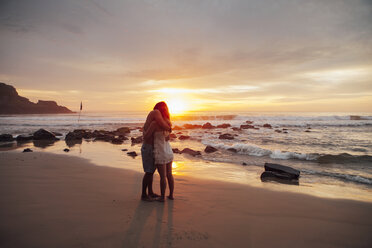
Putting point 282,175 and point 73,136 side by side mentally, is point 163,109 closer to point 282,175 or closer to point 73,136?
point 282,175

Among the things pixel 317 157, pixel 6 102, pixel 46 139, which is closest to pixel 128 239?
pixel 317 157

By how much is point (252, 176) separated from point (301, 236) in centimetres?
373

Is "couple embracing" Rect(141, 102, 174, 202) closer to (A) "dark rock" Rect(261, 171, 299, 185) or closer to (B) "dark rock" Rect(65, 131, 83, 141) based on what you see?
(A) "dark rock" Rect(261, 171, 299, 185)

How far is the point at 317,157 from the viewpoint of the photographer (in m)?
9.52

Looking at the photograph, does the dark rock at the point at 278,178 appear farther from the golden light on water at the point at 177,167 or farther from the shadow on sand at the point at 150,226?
the shadow on sand at the point at 150,226

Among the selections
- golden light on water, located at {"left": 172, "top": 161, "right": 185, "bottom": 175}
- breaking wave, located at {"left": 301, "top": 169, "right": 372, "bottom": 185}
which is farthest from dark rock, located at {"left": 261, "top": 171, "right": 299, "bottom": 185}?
golden light on water, located at {"left": 172, "top": 161, "right": 185, "bottom": 175}

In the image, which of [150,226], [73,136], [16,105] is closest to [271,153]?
[150,226]

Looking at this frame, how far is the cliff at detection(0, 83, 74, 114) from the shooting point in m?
65.8

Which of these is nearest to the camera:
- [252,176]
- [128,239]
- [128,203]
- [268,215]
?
[128,239]

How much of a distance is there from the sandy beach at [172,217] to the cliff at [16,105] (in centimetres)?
8065

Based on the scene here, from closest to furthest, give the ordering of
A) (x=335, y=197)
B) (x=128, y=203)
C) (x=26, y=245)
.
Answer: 1. (x=26, y=245)
2. (x=128, y=203)
3. (x=335, y=197)

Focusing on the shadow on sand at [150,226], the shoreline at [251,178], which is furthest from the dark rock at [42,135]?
the shadow on sand at [150,226]

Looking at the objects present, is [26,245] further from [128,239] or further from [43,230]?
[128,239]

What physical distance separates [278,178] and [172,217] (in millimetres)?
4444
